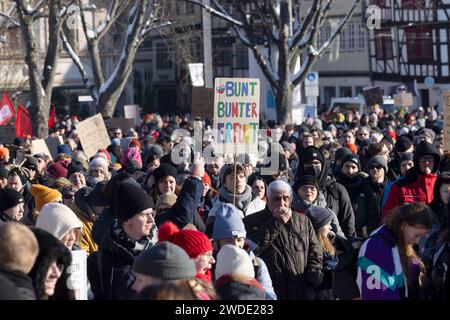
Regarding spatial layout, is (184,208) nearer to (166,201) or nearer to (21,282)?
(166,201)

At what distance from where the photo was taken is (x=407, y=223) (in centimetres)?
701

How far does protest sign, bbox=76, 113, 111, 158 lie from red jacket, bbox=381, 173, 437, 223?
8.84 m

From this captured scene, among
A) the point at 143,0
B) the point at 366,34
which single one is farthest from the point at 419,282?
the point at 366,34

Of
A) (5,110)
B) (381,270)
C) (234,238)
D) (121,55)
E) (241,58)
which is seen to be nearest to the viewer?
A: (381,270)

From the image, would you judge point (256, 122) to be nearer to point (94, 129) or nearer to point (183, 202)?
point (183, 202)

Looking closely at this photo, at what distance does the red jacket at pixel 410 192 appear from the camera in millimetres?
10461

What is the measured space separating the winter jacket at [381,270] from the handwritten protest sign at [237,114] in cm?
549

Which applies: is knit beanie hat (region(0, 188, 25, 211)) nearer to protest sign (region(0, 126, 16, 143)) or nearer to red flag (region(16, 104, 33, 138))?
red flag (region(16, 104, 33, 138))

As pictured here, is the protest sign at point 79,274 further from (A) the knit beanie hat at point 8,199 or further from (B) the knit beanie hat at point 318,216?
(A) the knit beanie hat at point 8,199

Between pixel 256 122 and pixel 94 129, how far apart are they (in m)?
6.84

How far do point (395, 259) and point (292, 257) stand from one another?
1.39 m

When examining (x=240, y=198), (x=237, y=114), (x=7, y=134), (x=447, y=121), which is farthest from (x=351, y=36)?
(x=240, y=198)

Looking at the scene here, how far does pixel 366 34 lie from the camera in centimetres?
6100

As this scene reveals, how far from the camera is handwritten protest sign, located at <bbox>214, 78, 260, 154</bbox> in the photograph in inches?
501
